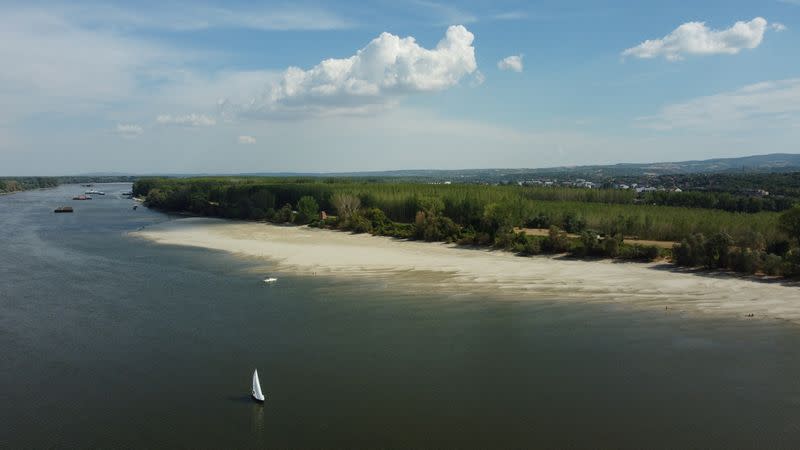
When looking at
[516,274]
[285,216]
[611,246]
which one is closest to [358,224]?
[285,216]

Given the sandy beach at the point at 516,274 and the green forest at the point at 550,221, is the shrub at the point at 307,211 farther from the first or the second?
the sandy beach at the point at 516,274

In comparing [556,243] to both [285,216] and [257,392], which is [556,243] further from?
[285,216]

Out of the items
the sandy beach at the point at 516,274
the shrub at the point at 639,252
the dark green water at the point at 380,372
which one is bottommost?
the dark green water at the point at 380,372

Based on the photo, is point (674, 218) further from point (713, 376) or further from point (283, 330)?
point (283, 330)

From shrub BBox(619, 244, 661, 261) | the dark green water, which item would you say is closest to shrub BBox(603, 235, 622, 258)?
shrub BBox(619, 244, 661, 261)

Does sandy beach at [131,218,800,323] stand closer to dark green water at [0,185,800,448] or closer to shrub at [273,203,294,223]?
dark green water at [0,185,800,448]

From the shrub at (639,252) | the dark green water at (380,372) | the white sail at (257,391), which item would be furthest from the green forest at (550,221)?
the white sail at (257,391)
